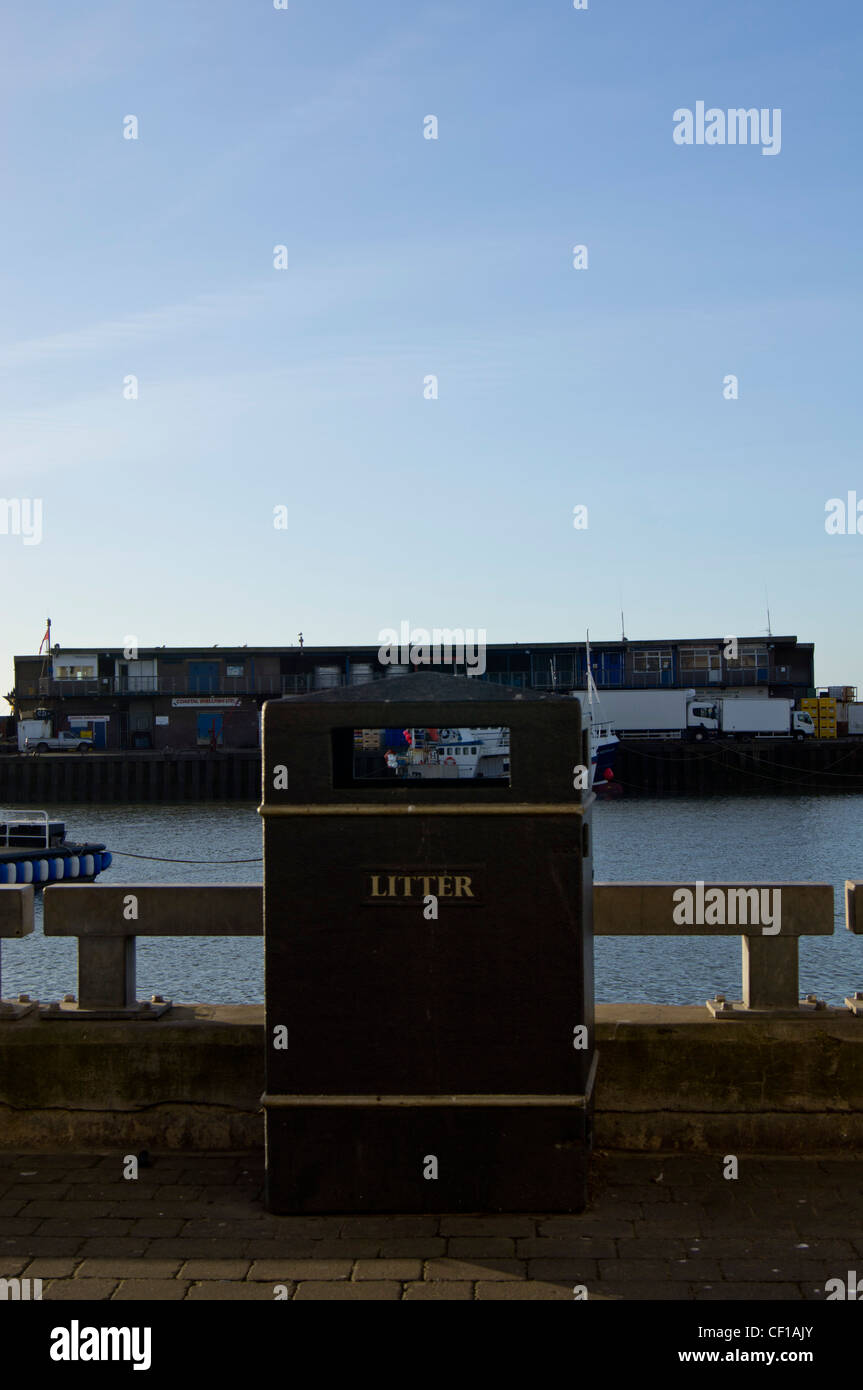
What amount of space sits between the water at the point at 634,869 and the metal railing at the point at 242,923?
75.2 inches

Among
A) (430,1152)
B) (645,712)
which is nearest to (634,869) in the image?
(430,1152)

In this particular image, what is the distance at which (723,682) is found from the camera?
3398 inches

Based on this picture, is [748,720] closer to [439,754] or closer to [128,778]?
[439,754]

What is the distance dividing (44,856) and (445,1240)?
3304 cm

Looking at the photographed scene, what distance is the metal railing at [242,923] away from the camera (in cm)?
532

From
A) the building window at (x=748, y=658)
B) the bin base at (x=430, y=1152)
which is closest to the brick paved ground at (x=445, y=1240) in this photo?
the bin base at (x=430, y=1152)

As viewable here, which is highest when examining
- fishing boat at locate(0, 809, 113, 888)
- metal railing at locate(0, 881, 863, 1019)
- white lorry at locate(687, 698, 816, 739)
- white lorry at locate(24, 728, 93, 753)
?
metal railing at locate(0, 881, 863, 1019)

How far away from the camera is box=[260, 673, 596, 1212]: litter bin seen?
14.5 feet

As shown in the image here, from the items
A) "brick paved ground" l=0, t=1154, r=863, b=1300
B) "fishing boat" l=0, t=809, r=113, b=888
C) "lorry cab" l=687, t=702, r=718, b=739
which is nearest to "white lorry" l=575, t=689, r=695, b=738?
"lorry cab" l=687, t=702, r=718, b=739

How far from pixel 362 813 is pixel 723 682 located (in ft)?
277

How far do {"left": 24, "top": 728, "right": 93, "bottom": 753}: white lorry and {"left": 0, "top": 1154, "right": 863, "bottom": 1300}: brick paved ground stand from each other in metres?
78.7

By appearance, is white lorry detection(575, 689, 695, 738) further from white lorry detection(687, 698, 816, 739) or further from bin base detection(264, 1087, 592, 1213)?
bin base detection(264, 1087, 592, 1213)

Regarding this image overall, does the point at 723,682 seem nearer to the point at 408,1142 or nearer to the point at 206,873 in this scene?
the point at 206,873
